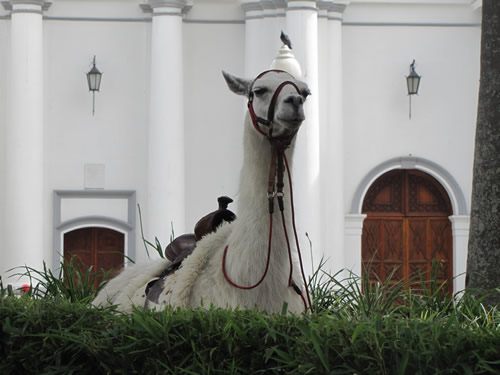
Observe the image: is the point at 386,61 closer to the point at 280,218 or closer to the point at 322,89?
the point at 322,89

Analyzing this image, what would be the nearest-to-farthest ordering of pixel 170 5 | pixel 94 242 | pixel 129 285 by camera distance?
1. pixel 129 285
2. pixel 170 5
3. pixel 94 242

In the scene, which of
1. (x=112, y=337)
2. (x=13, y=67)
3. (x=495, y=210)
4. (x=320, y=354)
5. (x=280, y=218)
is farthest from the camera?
(x=13, y=67)

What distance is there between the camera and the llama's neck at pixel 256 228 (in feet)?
23.2

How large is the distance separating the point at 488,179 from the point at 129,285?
2496 mm

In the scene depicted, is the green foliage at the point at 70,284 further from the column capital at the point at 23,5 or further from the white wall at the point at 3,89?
the white wall at the point at 3,89

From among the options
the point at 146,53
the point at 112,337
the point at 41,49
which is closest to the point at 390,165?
the point at 146,53

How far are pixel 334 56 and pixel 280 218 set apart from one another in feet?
62.3

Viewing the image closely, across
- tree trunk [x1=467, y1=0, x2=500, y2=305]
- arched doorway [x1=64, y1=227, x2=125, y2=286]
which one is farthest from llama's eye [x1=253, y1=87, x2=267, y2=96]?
arched doorway [x1=64, y1=227, x2=125, y2=286]

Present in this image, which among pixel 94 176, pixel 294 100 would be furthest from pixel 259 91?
pixel 94 176

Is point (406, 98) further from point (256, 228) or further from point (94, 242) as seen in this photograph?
point (256, 228)

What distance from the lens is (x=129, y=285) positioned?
805cm

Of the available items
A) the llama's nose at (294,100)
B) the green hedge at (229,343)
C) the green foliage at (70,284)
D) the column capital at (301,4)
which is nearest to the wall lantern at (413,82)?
the column capital at (301,4)

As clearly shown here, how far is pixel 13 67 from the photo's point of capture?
83.4 feet

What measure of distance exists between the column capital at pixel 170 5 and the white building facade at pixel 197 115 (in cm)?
3
